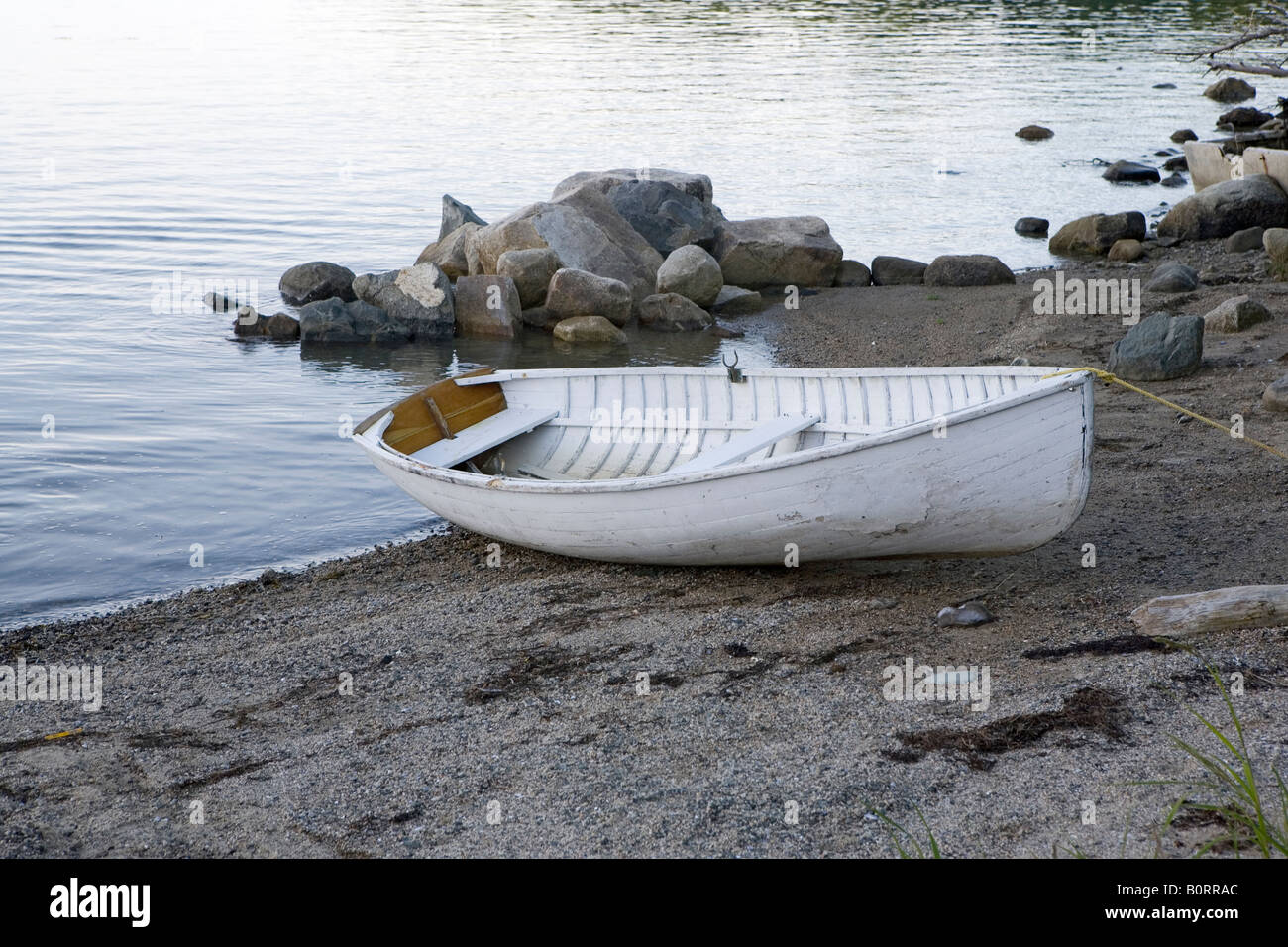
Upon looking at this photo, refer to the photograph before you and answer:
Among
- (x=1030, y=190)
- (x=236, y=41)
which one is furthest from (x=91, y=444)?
(x=236, y=41)

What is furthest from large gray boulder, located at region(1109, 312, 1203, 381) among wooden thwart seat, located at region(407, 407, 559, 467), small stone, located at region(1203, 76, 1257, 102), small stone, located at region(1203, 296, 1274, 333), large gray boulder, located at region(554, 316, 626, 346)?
small stone, located at region(1203, 76, 1257, 102)

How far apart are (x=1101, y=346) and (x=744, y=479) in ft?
26.9

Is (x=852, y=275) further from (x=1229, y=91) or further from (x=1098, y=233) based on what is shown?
(x=1229, y=91)

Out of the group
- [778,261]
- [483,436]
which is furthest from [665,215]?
[483,436]

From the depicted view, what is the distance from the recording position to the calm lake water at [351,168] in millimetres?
11422

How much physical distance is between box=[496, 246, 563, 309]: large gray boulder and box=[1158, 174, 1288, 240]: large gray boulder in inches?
416

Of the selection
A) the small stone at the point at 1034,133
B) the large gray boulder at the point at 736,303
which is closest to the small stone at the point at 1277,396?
the large gray boulder at the point at 736,303

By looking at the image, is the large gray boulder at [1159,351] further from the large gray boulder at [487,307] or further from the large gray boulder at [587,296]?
the large gray boulder at [487,307]

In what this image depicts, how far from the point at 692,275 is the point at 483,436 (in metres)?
8.50

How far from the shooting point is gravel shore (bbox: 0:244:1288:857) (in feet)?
16.2

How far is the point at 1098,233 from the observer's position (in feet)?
67.8

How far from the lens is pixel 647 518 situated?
7582mm

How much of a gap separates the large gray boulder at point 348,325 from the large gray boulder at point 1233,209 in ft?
41.5

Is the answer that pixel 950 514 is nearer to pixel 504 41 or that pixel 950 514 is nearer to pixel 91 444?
pixel 91 444
